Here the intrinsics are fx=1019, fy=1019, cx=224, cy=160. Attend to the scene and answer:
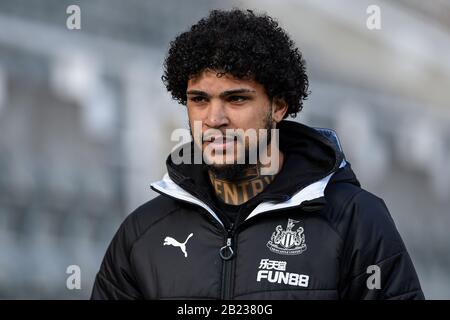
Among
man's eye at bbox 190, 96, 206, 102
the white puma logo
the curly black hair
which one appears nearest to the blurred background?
the curly black hair

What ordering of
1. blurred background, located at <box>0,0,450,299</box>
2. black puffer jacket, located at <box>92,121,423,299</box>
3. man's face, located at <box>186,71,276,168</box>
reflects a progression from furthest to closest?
blurred background, located at <box>0,0,450,299</box>, man's face, located at <box>186,71,276,168</box>, black puffer jacket, located at <box>92,121,423,299</box>

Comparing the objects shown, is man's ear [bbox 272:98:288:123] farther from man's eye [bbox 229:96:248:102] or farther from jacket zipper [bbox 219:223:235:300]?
jacket zipper [bbox 219:223:235:300]

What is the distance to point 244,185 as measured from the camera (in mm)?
3051

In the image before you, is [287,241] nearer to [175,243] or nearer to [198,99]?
[175,243]

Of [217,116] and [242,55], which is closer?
[217,116]

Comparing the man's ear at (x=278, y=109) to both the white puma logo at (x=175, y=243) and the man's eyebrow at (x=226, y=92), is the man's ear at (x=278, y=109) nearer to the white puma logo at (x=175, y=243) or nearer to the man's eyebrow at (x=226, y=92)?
the man's eyebrow at (x=226, y=92)

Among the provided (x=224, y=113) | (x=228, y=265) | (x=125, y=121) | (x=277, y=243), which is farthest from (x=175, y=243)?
(x=125, y=121)

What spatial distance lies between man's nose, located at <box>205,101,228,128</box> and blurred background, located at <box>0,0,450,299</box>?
3.73m

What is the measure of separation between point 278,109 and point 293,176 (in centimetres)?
26

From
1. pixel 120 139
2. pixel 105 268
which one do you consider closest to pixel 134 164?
pixel 120 139

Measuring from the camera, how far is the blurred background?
21.6ft

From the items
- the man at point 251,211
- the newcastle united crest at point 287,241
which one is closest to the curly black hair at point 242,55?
the man at point 251,211

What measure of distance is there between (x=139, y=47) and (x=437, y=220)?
3000 millimetres

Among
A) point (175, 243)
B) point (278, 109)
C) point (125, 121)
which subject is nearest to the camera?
point (175, 243)
